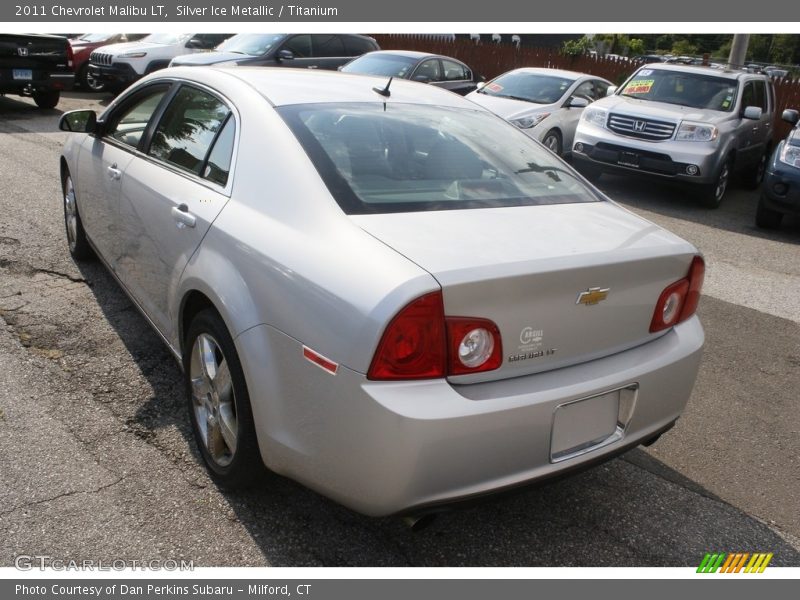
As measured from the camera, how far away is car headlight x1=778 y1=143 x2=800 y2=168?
8.34 meters

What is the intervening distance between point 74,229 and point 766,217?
7475 millimetres

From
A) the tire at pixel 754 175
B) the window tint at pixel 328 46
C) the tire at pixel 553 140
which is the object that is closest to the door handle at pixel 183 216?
the tire at pixel 553 140

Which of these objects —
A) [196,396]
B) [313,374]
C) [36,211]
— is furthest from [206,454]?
[36,211]

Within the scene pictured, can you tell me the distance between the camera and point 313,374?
7.73 feet

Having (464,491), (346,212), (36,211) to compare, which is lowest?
(36,211)

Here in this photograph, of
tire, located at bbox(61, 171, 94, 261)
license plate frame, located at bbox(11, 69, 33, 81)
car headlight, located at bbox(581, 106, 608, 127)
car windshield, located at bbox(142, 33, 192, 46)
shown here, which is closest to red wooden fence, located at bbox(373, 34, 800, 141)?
car windshield, located at bbox(142, 33, 192, 46)

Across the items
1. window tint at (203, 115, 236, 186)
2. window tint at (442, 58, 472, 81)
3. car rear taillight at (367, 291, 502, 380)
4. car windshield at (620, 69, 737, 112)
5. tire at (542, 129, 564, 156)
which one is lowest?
tire at (542, 129, 564, 156)

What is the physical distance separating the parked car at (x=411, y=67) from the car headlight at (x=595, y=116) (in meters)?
2.59

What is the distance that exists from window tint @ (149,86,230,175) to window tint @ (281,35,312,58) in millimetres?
10599

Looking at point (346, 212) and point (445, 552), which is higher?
point (346, 212)

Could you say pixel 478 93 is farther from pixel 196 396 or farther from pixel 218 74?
pixel 196 396

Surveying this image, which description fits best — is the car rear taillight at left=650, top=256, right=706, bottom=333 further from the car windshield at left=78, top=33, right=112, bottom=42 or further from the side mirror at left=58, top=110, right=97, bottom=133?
the car windshield at left=78, top=33, right=112, bottom=42

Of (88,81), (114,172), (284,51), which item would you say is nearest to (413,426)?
(114,172)

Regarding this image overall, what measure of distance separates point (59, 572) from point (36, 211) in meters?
5.03
